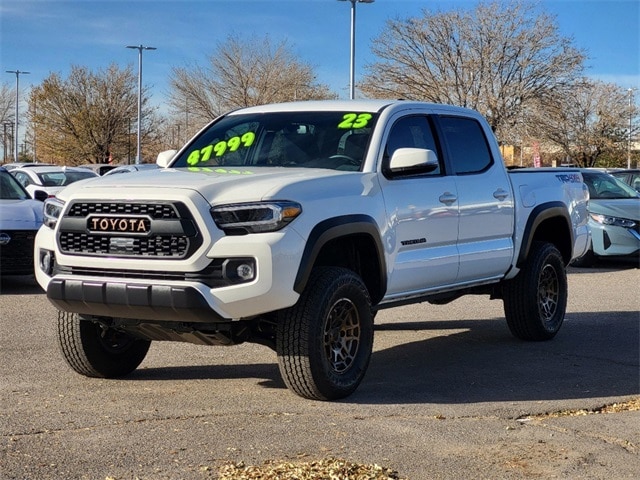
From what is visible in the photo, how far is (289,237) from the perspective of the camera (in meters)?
5.98

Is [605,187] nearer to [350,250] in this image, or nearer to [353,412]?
[350,250]

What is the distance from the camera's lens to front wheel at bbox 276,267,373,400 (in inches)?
243

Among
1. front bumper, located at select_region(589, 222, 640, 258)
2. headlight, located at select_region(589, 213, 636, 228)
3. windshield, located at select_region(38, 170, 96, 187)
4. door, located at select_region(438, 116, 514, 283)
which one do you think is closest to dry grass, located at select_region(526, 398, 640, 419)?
door, located at select_region(438, 116, 514, 283)

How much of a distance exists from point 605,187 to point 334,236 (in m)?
11.9

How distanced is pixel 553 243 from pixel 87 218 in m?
5.06

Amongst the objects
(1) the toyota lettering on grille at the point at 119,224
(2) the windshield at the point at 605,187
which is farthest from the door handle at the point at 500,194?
(2) the windshield at the point at 605,187

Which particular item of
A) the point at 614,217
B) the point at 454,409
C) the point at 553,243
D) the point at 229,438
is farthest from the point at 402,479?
the point at 614,217

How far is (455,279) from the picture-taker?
25.6ft

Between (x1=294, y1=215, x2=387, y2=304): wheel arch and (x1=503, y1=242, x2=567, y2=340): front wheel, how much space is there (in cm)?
240

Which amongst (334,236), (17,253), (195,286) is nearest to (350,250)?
(334,236)

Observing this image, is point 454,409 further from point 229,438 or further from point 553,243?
point 553,243

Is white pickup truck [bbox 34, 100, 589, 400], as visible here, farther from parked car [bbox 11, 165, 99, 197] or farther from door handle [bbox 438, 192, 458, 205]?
parked car [bbox 11, 165, 99, 197]

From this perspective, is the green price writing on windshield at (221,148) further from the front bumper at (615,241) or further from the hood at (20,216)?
the front bumper at (615,241)

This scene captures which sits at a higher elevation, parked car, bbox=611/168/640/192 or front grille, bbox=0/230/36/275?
parked car, bbox=611/168/640/192
